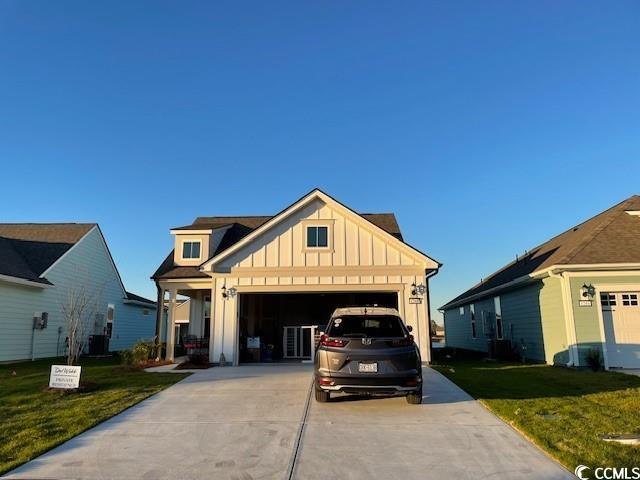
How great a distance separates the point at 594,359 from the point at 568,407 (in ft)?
22.7

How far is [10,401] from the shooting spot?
351 inches

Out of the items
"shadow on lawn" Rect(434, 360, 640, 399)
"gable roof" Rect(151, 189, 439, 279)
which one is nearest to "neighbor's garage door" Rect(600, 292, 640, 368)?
"shadow on lawn" Rect(434, 360, 640, 399)

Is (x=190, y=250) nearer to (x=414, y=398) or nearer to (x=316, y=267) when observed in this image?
(x=316, y=267)

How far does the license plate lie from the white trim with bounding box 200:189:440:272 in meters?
8.60

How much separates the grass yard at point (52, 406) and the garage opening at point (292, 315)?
8264 millimetres

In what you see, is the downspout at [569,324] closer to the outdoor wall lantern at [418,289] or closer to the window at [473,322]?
the outdoor wall lantern at [418,289]

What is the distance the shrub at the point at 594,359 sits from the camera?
532 inches

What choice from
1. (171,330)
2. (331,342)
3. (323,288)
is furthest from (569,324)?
(171,330)

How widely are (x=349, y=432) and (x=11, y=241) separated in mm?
20768

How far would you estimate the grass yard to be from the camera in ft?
19.8

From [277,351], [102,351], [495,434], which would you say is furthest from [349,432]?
[102,351]

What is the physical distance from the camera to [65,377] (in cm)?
959

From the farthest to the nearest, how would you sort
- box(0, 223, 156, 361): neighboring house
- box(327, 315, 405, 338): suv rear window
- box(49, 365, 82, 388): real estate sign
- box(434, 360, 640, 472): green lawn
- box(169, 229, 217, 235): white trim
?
box(169, 229, 217, 235): white trim → box(0, 223, 156, 361): neighboring house → box(49, 365, 82, 388): real estate sign → box(327, 315, 405, 338): suv rear window → box(434, 360, 640, 472): green lawn

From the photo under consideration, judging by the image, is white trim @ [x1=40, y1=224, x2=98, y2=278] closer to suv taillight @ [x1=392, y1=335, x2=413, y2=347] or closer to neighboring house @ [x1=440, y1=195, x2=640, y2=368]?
suv taillight @ [x1=392, y1=335, x2=413, y2=347]
